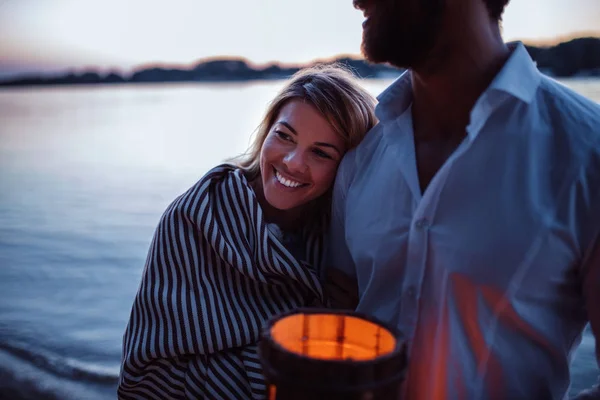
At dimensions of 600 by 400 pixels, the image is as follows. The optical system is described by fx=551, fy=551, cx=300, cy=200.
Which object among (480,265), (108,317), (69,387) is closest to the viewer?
(480,265)

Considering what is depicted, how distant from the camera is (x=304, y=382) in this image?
735 millimetres

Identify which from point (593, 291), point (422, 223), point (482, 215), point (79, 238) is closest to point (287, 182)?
point (422, 223)

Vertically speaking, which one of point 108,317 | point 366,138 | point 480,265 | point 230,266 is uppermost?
point 366,138

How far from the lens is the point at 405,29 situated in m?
1.40

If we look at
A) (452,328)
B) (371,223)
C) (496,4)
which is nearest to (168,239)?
(371,223)

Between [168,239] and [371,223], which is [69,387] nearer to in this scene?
[168,239]

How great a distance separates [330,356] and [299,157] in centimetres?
102

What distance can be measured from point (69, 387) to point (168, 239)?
1.58 meters

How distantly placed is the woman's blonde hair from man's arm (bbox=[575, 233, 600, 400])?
2.87 ft

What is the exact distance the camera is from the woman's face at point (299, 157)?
186 centimetres

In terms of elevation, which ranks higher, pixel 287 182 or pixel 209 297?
pixel 287 182

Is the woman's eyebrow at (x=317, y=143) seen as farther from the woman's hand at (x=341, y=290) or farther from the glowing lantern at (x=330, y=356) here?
the glowing lantern at (x=330, y=356)

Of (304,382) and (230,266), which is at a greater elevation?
(304,382)

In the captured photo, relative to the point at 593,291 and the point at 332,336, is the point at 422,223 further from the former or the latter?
the point at 332,336
